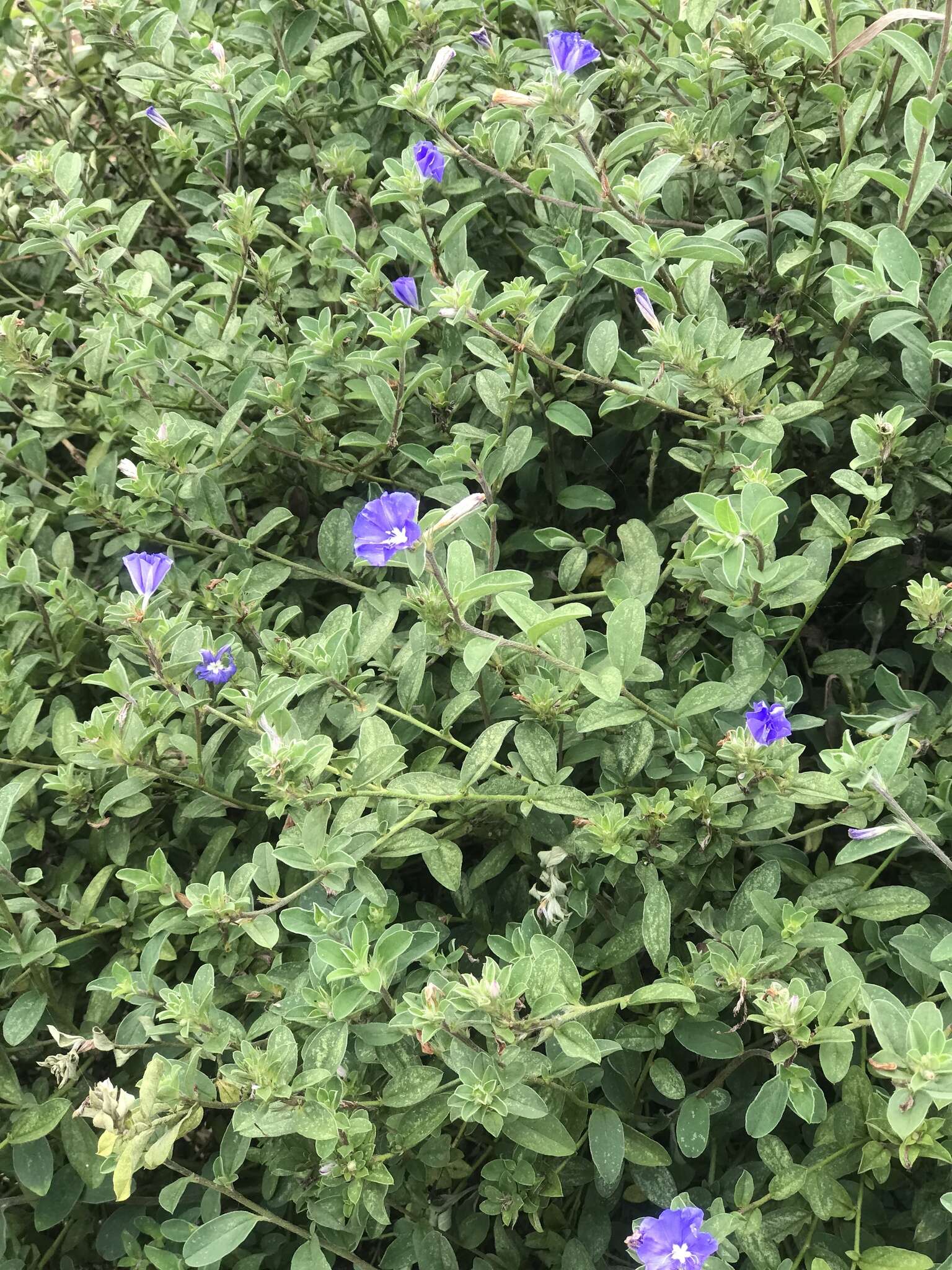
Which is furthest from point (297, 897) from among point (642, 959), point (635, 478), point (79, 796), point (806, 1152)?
point (635, 478)

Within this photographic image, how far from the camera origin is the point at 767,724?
1.52 metres

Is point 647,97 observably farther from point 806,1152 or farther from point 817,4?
point 806,1152

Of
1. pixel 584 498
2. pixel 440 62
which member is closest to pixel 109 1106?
pixel 584 498

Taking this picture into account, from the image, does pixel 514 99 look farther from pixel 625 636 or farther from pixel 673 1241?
pixel 673 1241

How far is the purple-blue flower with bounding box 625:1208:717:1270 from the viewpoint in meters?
1.30

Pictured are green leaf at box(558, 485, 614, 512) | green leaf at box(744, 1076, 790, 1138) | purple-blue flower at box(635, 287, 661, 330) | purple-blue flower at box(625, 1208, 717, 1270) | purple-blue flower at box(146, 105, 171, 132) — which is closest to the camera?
purple-blue flower at box(625, 1208, 717, 1270)

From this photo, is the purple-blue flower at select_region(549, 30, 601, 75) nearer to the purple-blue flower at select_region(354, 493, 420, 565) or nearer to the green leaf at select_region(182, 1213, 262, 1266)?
the purple-blue flower at select_region(354, 493, 420, 565)

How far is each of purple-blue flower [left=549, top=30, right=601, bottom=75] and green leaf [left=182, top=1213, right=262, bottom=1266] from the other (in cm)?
177

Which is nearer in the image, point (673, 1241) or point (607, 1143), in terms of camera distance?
point (673, 1241)

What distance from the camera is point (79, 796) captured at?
1858 millimetres

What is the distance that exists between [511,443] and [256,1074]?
3.35ft

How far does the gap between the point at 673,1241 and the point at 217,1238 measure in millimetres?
613

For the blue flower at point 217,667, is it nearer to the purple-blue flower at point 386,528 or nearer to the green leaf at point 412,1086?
the purple-blue flower at point 386,528

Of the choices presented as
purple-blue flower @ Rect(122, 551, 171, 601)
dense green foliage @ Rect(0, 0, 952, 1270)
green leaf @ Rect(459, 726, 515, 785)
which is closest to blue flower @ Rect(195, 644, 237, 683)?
dense green foliage @ Rect(0, 0, 952, 1270)
